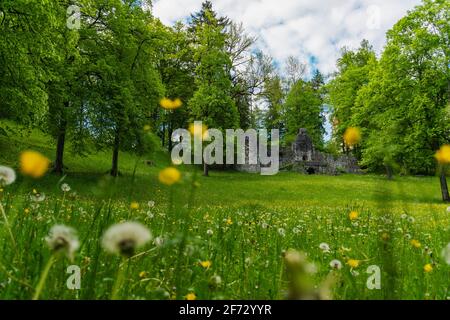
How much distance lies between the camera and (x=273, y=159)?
5447cm

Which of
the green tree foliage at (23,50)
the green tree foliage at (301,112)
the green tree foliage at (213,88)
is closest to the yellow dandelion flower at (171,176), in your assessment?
the green tree foliage at (23,50)

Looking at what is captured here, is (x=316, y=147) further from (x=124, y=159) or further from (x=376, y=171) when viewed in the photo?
(x=124, y=159)

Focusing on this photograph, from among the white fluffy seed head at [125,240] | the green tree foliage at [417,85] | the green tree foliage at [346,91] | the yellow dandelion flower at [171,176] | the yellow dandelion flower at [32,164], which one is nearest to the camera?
the white fluffy seed head at [125,240]

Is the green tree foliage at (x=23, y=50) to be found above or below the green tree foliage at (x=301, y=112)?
below

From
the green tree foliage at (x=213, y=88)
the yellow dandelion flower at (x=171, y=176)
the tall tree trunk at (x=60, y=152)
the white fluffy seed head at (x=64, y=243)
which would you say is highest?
the green tree foliage at (x=213, y=88)

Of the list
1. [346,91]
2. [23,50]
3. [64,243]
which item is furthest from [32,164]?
[346,91]

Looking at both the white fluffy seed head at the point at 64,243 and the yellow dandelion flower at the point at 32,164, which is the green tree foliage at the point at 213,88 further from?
the white fluffy seed head at the point at 64,243

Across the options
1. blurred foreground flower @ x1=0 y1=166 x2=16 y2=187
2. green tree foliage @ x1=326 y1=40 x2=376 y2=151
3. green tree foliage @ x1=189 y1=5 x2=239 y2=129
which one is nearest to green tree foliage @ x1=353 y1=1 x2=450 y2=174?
green tree foliage @ x1=189 y1=5 x2=239 y2=129

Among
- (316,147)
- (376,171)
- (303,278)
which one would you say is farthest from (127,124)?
(316,147)

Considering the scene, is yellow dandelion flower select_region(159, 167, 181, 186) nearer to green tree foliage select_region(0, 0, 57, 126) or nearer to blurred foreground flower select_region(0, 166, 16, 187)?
blurred foreground flower select_region(0, 166, 16, 187)

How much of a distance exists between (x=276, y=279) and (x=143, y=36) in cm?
2806

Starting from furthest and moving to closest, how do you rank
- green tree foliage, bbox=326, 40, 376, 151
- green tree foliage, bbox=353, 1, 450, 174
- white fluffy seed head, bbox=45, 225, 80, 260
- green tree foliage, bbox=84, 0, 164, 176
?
green tree foliage, bbox=326, 40, 376, 151 → green tree foliage, bbox=353, 1, 450, 174 → green tree foliage, bbox=84, 0, 164, 176 → white fluffy seed head, bbox=45, 225, 80, 260

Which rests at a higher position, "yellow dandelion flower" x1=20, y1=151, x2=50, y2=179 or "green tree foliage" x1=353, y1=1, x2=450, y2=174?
"green tree foliage" x1=353, y1=1, x2=450, y2=174

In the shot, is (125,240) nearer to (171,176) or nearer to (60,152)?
(171,176)
